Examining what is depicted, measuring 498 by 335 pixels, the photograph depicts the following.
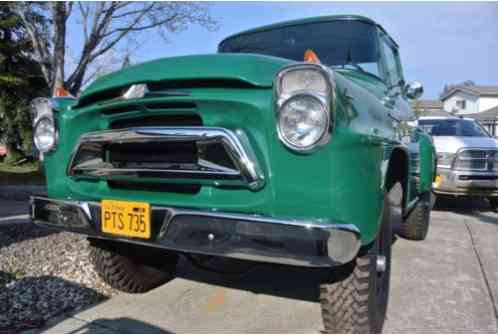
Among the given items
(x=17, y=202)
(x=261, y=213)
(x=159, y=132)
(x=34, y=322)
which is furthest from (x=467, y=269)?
(x=17, y=202)

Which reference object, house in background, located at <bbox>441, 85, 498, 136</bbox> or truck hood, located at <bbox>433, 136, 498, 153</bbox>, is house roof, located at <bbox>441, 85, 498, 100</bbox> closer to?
house in background, located at <bbox>441, 85, 498, 136</bbox>

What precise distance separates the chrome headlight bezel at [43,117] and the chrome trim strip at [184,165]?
0.70 feet

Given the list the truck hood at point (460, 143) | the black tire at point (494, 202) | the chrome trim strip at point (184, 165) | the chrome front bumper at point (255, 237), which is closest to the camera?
the chrome front bumper at point (255, 237)

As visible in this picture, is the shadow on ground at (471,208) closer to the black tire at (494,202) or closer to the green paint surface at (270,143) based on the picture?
the black tire at (494,202)

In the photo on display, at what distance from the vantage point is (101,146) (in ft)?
7.13

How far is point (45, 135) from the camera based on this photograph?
236 cm

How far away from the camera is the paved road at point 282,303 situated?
2.47 meters

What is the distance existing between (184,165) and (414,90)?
251cm

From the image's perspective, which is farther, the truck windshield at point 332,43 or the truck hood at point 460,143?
the truck hood at point 460,143

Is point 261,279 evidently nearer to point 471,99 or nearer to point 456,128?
point 456,128

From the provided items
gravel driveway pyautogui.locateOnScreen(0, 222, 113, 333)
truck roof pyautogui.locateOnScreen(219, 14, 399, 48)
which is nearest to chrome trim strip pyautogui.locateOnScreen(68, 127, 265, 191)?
gravel driveway pyautogui.locateOnScreen(0, 222, 113, 333)

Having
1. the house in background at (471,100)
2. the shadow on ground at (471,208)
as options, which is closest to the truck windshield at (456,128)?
the shadow on ground at (471,208)

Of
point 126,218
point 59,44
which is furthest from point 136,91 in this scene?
point 59,44

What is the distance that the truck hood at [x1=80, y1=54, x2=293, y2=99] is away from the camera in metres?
1.79
